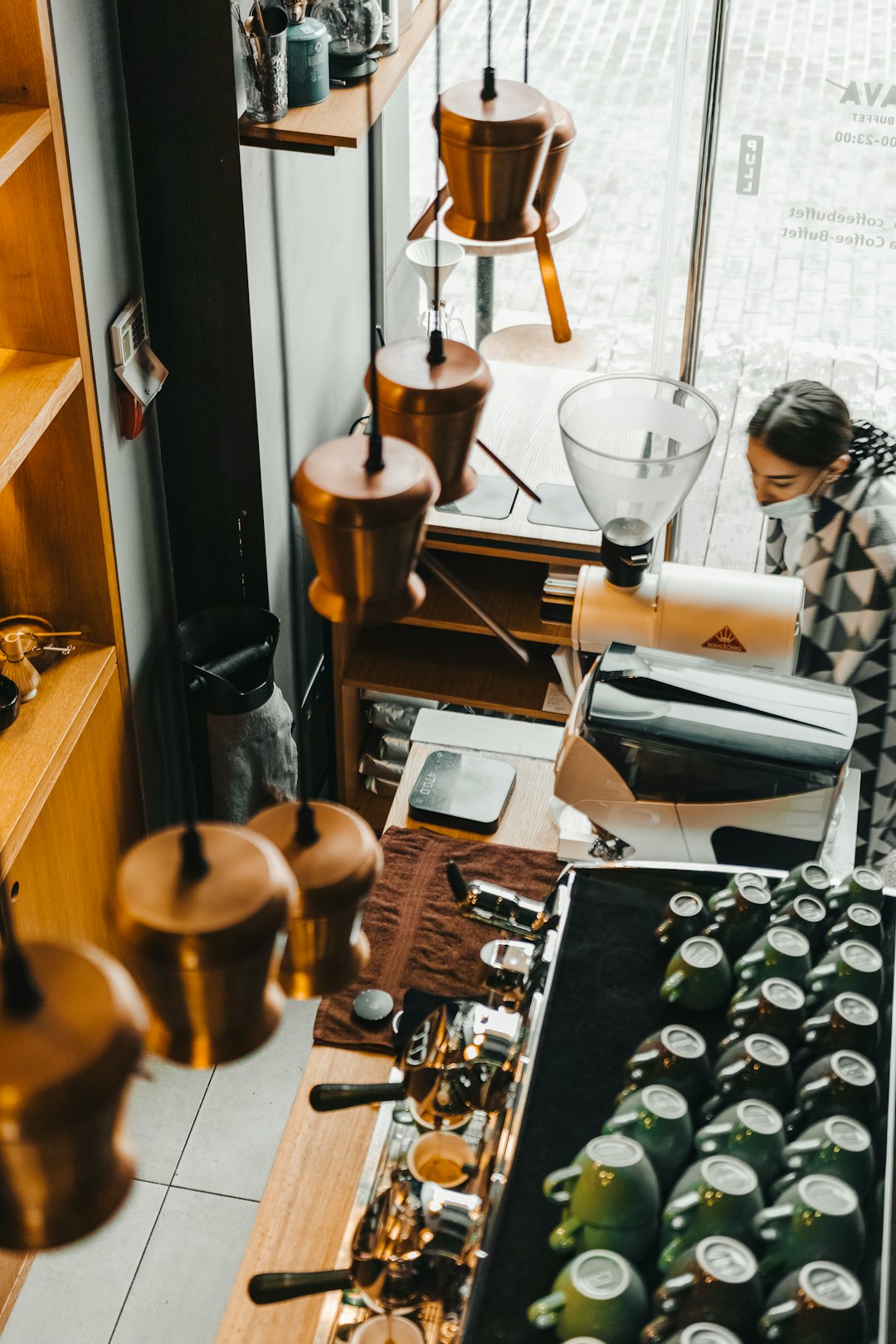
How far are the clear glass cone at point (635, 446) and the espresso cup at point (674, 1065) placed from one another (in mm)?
629

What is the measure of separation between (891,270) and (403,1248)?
12.0ft

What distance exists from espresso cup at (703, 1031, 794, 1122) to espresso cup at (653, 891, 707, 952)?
0.85 feet

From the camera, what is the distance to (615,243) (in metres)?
4.33

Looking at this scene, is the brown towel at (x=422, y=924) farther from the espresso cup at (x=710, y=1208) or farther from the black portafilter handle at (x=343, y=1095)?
the espresso cup at (x=710, y=1208)

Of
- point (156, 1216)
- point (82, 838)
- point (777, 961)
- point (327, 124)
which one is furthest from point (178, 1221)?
point (327, 124)

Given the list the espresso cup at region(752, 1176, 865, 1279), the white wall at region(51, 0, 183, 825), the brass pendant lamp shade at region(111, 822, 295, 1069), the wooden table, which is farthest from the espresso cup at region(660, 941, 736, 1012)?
the white wall at region(51, 0, 183, 825)

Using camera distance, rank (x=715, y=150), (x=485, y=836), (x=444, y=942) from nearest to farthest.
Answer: (x=444, y=942)
(x=485, y=836)
(x=715, y=150)

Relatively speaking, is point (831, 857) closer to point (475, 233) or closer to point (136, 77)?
point (475, 233)

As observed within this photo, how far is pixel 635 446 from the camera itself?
1.76 m

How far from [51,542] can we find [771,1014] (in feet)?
5.46

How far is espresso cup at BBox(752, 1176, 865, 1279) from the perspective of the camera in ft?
4.42

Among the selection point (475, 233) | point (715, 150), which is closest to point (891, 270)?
point (715, 150)

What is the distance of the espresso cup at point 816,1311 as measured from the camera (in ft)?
4.12

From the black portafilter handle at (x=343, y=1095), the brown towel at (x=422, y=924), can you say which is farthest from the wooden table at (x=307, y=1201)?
the black portafilter handle at (x=343, y=1095)
